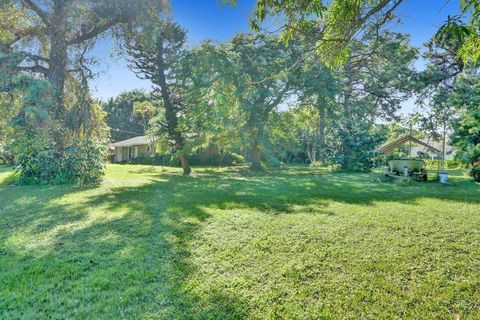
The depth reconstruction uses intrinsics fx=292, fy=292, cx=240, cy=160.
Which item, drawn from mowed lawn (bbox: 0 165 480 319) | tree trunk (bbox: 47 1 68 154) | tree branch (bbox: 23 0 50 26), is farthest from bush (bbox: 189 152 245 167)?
mowed lawn (bbox: 0 165 480 319)

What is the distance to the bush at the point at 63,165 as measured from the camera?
11.6m

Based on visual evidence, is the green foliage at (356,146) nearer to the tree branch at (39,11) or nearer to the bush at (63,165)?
the bush at (63,165)

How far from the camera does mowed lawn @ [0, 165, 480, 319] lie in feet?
9.93

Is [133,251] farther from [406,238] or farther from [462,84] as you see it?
[462,84]

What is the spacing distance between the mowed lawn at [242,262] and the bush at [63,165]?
5.03 meters

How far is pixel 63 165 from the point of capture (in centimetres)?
1206

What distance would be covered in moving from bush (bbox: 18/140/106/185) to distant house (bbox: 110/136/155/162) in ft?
68.6

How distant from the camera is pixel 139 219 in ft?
20.2

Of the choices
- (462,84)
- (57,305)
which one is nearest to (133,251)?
(57,305)

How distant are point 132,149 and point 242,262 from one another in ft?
116

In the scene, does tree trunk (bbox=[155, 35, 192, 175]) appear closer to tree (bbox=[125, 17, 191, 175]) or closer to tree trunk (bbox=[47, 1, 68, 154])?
tree (bbox=[125, 17, 191, 175])

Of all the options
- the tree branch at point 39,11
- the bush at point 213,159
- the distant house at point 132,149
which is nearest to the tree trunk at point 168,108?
the tree branch at point 39,11

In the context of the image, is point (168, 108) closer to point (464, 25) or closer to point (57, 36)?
point (57, 36)

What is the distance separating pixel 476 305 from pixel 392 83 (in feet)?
74.1
